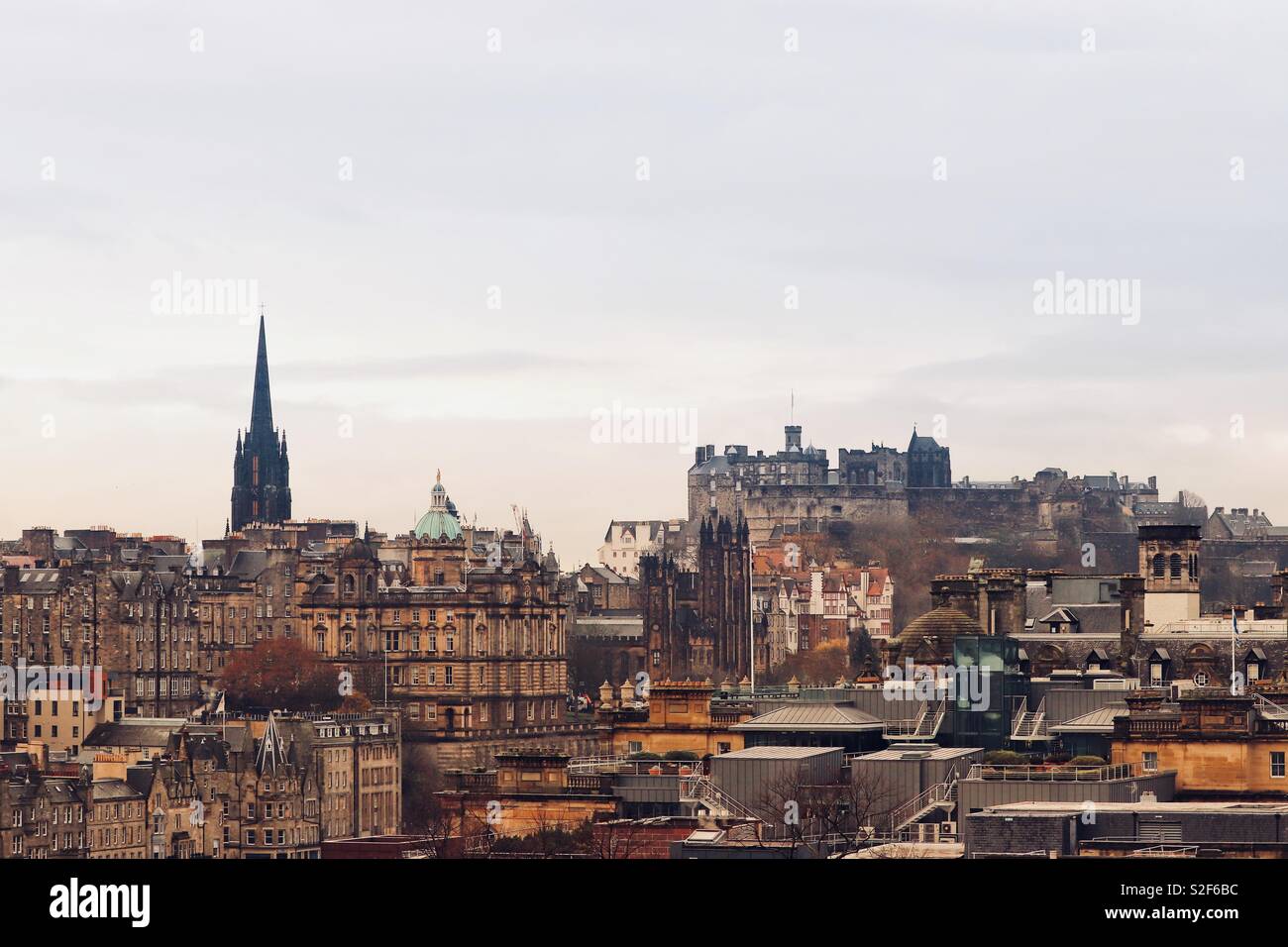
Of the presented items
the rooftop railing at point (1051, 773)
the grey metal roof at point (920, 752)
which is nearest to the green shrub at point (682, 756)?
the grey metal roof at point (920, 752)

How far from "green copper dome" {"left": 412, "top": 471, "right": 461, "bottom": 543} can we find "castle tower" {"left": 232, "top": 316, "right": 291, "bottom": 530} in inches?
901

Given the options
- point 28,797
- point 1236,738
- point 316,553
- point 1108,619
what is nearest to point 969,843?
point 1236,738

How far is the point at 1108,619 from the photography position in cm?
8875

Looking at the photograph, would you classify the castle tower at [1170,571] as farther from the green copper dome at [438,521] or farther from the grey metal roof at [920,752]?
the green copper dome at [438,521]

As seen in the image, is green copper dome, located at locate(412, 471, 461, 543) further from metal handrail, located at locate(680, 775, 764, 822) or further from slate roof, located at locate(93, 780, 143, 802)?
metal handrail, located at locate(680, 775, 764, 822)

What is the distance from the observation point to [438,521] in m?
171

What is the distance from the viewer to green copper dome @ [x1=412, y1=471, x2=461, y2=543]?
16976 centimetres

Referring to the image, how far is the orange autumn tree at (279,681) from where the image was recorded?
140m

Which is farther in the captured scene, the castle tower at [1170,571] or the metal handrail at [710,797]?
the castle tower at [1170,571]

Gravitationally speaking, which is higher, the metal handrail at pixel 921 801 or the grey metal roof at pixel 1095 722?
the grey metal roof at pixel 1095 722

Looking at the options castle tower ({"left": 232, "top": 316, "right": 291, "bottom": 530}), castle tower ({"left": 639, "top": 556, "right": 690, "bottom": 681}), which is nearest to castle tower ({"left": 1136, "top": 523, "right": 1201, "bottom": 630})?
castle tower ({"left": 639, "top": 556, "right": 690, "bottom": 681})

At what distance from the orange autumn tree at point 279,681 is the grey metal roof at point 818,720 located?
238ft
